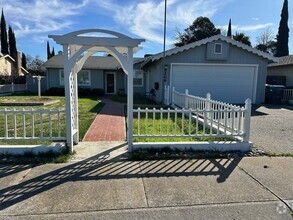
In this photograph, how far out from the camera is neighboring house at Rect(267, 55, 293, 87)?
20.1 m

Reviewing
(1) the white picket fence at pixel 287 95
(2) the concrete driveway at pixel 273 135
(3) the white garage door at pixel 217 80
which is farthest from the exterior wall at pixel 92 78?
(2) the concrete driveway at pixel 273 135

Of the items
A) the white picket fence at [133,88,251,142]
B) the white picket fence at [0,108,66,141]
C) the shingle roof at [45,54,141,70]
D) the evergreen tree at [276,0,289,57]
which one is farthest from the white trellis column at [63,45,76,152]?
the evergreen tree at [276,0,289,57]

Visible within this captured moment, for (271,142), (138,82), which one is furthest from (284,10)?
(271,142)

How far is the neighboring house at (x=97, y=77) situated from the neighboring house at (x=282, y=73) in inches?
484

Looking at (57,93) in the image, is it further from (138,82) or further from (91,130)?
(91,130)

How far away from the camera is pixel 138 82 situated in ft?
75.8

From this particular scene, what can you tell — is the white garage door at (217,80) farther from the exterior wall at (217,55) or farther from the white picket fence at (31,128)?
the white picket fence at (31,128)

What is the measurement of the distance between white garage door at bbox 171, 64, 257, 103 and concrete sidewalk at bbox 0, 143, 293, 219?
10.4 meters

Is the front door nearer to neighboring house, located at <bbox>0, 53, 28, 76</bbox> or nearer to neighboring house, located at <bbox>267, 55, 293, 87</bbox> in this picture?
neighboring house, located at <bbox>0, 53, 28, 76</bbox>

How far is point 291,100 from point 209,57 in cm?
722

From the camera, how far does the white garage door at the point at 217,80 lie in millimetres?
15023

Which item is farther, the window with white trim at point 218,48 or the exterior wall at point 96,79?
the exterior wall at point 96,79

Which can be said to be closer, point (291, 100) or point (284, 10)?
point (291, 100)

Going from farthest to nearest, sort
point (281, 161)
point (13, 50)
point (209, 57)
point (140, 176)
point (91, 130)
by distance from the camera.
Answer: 1. point (13, 50)
2. point (209, 57)
3. point (91, 130)
4. point (281, 161)
5. point (140, 176)
